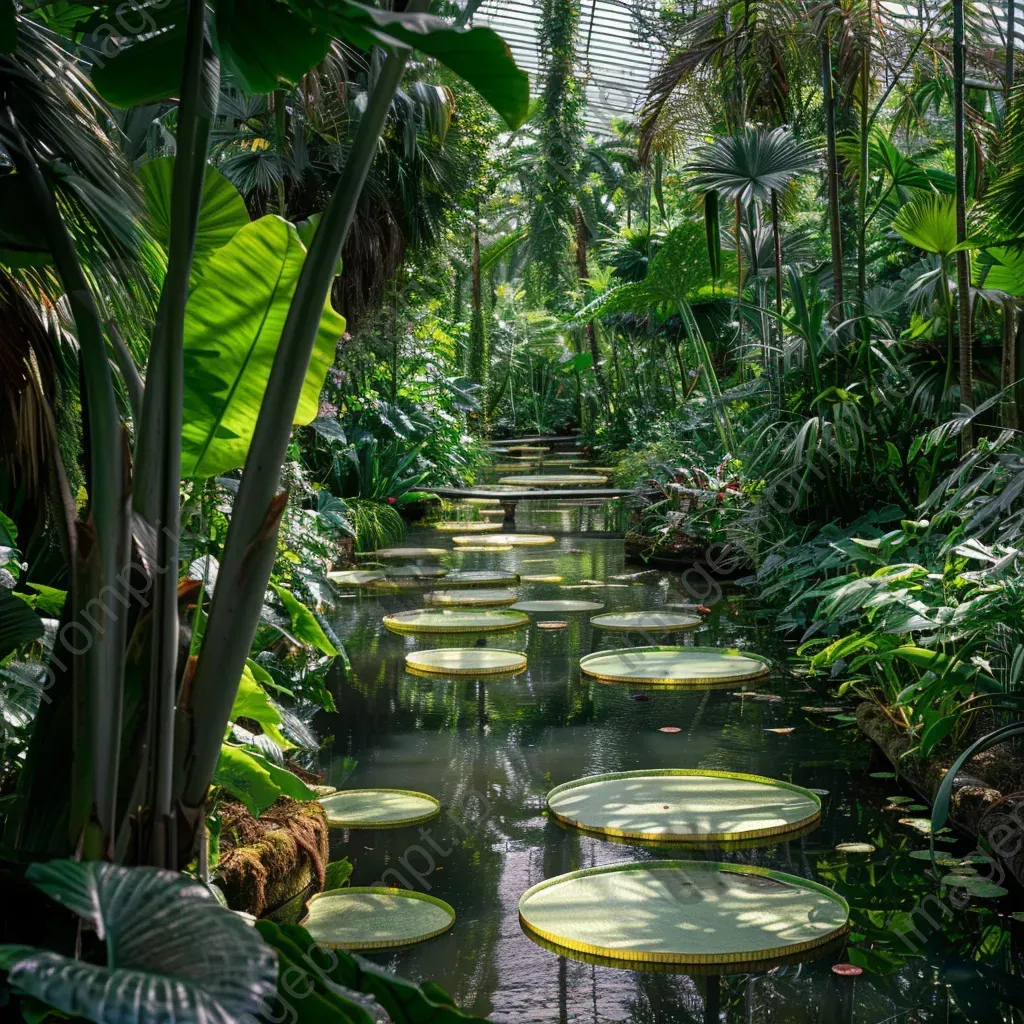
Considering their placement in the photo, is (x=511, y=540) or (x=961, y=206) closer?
(x=961, y=206)

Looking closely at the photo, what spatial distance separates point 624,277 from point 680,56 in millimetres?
8158

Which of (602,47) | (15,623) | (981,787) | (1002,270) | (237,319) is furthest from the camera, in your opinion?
(602,47)

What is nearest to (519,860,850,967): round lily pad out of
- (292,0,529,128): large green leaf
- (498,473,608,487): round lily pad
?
(292,0,529,128): large green leaf

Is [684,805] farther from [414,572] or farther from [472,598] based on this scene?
[414,572]

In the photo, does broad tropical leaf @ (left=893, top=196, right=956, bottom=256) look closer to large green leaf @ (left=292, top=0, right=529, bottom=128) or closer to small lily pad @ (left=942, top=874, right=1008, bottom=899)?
small lily pad @ (left=942, top=874, right=1008, bottom=899)

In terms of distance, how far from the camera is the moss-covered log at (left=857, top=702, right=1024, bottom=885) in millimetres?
3109

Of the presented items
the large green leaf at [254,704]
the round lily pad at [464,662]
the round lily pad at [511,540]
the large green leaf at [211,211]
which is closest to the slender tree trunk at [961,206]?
the round lily pad at [464,662]

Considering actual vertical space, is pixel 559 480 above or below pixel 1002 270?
below

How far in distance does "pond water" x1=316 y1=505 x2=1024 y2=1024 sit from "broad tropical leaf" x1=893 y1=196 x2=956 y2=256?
241cm

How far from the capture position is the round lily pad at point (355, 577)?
824 centimetres

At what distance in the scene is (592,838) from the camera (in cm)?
345

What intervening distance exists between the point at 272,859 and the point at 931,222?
4872mm

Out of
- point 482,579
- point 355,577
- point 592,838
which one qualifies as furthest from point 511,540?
point 592,838

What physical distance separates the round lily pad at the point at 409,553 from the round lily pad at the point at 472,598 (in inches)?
69.6
